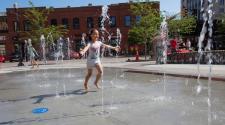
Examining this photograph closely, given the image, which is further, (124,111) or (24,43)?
(24,43)

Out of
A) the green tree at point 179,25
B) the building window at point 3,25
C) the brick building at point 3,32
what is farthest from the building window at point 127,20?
the building window at point 3,25

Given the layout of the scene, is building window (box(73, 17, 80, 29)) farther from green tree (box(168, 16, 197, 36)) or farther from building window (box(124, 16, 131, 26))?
green tree (box(168, 16, 197, 36))

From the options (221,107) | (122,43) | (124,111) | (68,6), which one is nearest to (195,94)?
(221,107)

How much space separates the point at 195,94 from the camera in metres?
9.33

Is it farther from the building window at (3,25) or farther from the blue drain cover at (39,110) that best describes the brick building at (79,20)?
the blue drain cover at (39,110)

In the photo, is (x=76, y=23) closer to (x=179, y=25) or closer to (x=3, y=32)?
(x=3, y=32)

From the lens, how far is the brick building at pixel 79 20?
66812 mm

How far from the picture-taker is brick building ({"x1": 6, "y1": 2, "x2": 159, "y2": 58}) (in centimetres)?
6681

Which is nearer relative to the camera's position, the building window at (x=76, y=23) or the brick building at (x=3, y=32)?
the building window at (x=76, y=23)


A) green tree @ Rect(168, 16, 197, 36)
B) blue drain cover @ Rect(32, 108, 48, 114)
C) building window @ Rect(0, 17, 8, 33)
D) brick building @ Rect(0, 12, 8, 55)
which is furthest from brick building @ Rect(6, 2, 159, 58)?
blue drain cover @ Rect(32, 108, 48, 114)

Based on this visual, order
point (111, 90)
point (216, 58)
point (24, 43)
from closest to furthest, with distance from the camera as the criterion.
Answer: point (111, 90)
point (216, 58)
point (24, 43)

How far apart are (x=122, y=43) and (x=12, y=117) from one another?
59293 mm

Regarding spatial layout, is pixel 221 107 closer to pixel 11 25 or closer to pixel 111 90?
pixel 111 90

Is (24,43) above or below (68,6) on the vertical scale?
below
